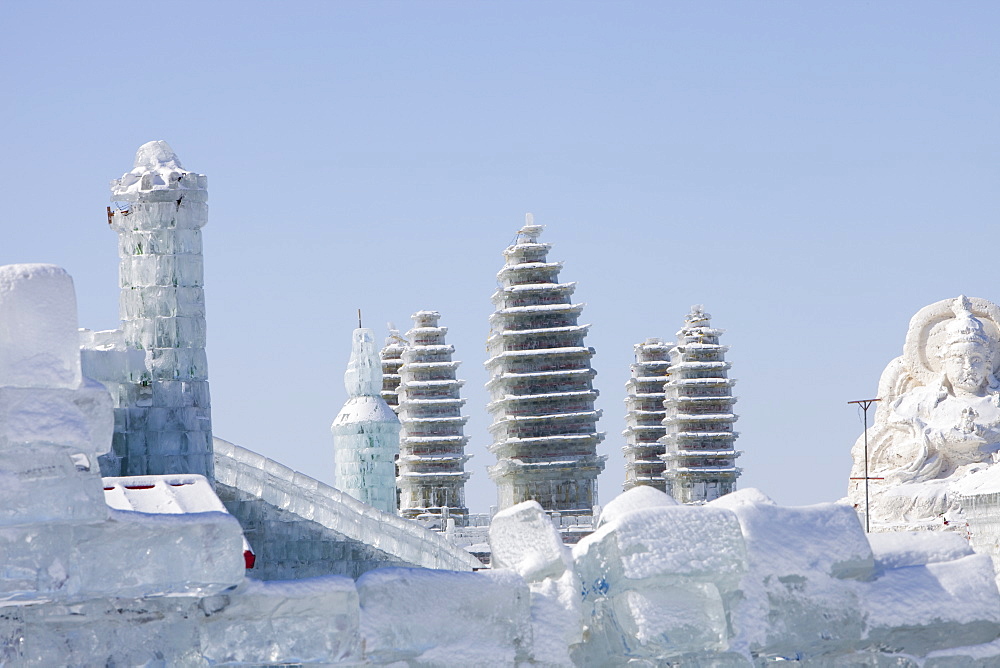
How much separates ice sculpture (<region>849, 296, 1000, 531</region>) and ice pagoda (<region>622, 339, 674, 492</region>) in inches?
730

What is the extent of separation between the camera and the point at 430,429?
3809 centimetres

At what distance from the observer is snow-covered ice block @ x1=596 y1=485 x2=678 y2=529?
575 centimetres

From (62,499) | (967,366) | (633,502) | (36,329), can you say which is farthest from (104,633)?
(967,366)

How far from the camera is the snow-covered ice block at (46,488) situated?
14.9 ft

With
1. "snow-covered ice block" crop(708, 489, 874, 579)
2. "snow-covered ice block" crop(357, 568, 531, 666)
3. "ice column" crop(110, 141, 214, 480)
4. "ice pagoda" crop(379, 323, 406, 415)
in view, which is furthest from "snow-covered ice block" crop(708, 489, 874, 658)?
"ice pagoda" crop(379, 323, 406, 415)

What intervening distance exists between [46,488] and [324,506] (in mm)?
6636

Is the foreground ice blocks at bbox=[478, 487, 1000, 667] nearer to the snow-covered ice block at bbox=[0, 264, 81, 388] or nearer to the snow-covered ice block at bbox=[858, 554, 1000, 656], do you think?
the snow-covered ice block at bbox=[858, 554, 1000, 656]

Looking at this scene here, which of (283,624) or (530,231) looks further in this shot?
(530,231)

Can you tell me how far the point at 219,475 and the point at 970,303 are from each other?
45.4 ft

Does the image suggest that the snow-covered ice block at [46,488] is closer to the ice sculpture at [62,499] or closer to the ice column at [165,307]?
the ice sculpture at [62,499]

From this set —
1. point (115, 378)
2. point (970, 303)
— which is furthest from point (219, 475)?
point (970, 303)

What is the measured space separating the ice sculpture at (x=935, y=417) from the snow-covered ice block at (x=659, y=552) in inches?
634

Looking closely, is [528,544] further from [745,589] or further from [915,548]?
[915,548]

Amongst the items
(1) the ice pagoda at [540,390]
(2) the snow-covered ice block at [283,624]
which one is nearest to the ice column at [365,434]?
(1) the ice pagoda at [540,390]
